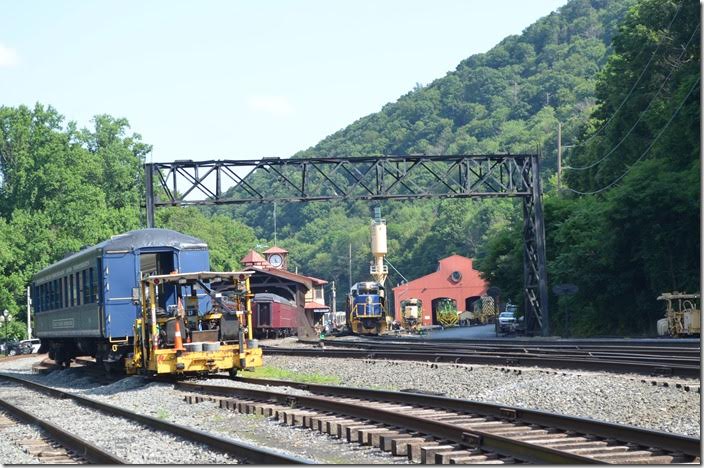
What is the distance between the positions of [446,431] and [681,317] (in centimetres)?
2602

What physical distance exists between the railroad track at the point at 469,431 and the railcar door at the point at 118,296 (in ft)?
25.6

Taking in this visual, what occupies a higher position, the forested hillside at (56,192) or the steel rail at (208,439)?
the forested hillside at (56,192)

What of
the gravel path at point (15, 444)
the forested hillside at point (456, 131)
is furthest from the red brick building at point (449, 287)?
the gravel path at point (15, 444)

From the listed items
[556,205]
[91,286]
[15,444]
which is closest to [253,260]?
[556,205]

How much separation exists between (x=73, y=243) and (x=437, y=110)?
123540 mm

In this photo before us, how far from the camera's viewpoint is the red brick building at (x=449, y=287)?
102 m

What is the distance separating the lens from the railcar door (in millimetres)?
24031

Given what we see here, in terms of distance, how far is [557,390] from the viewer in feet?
54.1

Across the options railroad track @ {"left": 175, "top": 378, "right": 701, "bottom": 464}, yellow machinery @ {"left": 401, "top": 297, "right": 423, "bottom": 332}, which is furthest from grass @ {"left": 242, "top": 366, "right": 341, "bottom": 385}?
yellow machinery @ {"left": 401, "top": 297, "right": 423, "bottom": 332}

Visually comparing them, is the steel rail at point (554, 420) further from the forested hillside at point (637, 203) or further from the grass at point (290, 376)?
the forested hillside at point (637, 203)

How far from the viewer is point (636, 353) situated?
78.9ft

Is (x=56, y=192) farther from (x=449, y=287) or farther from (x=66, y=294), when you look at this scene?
(x=66, y=294)

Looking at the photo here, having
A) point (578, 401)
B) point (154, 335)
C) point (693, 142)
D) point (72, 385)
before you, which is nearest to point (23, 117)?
point (693, 142)

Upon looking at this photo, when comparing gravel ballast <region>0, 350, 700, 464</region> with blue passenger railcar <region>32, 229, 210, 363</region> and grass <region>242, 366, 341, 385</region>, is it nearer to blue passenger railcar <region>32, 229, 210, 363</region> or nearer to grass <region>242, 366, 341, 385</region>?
grass <region>242, 366, 341, 385</region>
